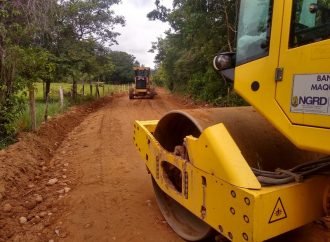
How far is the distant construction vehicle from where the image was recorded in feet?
94.1

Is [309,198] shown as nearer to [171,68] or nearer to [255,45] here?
[255,45]

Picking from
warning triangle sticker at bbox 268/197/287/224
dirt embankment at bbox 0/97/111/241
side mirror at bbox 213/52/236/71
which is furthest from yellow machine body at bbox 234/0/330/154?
dirt embankment at bbox 0/97/111/241

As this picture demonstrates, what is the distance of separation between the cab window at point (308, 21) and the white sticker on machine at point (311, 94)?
0.89ft

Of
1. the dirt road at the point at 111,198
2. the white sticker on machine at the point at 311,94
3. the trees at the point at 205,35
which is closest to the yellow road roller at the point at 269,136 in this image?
the white sticker on machine at the point at 311,94

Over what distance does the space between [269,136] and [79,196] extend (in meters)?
3.19

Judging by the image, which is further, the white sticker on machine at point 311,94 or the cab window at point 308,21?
the cab window at point 308,21

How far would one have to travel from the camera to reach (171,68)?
3631cm

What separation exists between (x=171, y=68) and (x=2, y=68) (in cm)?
2837

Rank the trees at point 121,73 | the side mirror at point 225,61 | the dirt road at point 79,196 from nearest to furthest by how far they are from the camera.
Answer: the side mirror at point 225,61 < the dirt road at point 79,196 < the trees at point 121,73

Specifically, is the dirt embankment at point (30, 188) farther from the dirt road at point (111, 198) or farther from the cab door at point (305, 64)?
the cab door at point (305, 64)

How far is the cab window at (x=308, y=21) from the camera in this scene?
2660 mm

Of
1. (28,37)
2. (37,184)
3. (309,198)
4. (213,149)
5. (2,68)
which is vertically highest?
(28,37)

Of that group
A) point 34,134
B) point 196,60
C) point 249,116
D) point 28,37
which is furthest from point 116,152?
point 196,60

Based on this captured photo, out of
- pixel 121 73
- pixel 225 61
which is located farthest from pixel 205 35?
pixel 121 73
